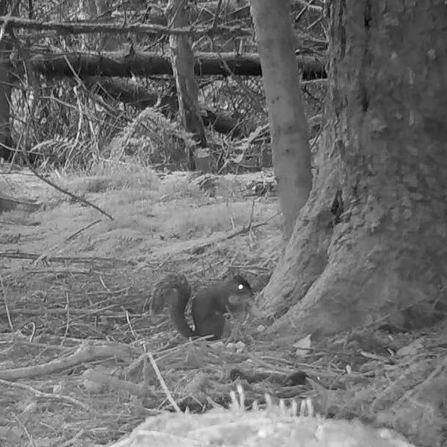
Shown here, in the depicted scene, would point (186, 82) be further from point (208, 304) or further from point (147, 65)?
point (208, 304)

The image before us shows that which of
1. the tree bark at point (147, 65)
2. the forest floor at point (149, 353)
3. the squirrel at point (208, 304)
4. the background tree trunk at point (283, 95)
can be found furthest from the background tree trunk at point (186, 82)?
the squirrel at point (208, 304)

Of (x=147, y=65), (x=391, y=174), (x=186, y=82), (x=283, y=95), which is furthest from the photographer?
(x=147, y=65)

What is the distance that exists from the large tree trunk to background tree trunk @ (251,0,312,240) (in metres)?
0.53

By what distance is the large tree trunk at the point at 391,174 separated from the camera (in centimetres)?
279

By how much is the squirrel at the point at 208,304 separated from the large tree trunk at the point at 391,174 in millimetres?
169

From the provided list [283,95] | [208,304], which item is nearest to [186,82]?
[283,95]

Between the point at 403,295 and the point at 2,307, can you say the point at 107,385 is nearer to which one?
the point at 403,295

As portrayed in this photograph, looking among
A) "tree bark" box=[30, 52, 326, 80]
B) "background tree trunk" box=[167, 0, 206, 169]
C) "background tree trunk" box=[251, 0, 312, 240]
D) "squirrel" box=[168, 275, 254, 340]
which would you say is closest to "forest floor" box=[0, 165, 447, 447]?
"squirrel" box=[168, 275, 254, 340]

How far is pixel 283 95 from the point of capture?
3461 mm

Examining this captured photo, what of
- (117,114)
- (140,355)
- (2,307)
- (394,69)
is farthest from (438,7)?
(117,114)

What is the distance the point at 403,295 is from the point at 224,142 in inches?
222

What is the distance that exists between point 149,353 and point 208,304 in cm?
53

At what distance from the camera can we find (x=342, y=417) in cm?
199

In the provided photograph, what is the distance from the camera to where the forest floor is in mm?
2119
